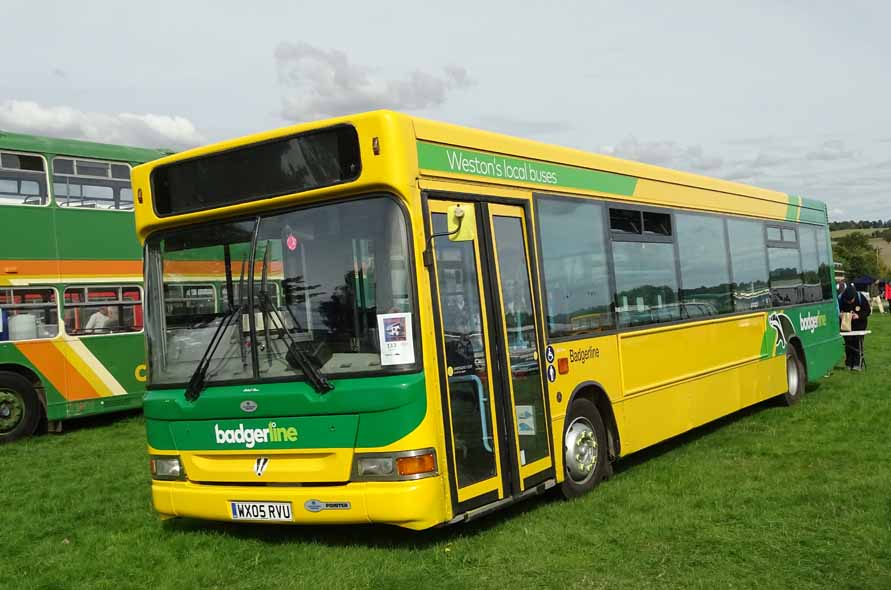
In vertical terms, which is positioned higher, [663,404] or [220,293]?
[220,293]

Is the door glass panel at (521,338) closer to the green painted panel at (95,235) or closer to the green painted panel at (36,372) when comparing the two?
the green painted panel at (95,235)

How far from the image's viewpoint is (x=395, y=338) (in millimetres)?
6180

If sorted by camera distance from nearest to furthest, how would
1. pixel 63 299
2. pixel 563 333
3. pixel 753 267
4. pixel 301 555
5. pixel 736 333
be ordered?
pixel 301 555, pixel 563 333, pixel 736 333, pixel 753 267, pixel 63 299

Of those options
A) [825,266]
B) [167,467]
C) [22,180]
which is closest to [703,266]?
[825,266]

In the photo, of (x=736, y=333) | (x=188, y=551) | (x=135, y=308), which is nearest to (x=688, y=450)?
(x=736, y=333)

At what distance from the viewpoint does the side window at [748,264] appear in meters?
11.7

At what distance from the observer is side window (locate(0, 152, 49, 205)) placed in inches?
536

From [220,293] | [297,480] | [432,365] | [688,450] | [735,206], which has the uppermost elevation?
[735,206]

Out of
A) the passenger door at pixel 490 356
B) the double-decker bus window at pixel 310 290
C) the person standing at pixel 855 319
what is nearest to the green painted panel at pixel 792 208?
the person standing at pixel 855 319

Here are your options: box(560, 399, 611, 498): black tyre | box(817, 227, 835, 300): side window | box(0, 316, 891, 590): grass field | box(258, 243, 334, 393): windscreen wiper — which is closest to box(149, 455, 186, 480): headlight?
box(0, 316, 891, 590): grass field

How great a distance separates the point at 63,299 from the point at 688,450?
9315 millimetres

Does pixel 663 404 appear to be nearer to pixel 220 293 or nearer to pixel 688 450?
pixel 688 450

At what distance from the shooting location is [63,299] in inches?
555

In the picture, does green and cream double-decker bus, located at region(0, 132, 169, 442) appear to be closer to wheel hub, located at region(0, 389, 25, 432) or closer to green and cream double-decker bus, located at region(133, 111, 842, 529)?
wheel hub, located at region(0, 389, 25, 432)
